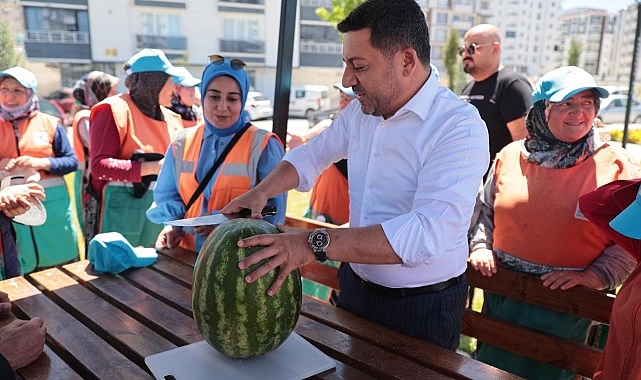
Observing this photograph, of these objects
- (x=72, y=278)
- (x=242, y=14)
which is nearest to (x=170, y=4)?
(x=242, y=14)

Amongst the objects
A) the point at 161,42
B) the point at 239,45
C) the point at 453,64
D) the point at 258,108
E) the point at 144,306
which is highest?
the point at 239,45

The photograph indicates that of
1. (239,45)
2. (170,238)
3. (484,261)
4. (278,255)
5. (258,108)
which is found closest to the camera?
(278,255)

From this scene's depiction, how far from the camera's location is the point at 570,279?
8.06 feet

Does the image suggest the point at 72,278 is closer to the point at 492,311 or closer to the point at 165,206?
the point at 165,206

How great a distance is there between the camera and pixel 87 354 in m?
1.76

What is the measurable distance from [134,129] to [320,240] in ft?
8.97

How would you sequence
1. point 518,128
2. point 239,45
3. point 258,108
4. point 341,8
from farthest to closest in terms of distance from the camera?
point 239,45 → point 258,108 → point 341,8 → point 518,128

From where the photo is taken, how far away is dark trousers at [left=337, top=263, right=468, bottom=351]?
79.7 inches

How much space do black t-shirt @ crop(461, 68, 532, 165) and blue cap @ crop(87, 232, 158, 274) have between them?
301 cm

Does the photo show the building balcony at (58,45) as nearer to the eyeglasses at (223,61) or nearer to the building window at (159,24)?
the building window at (159,24)

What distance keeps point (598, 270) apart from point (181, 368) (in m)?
2.01

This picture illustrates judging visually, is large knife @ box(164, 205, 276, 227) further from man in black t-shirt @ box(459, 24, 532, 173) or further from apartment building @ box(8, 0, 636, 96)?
apartment building @ box(8, 0, 636, 96)

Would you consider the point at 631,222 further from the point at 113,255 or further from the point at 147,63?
the point at 147,63

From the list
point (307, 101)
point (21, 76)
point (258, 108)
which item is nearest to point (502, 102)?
point (21, 76)
